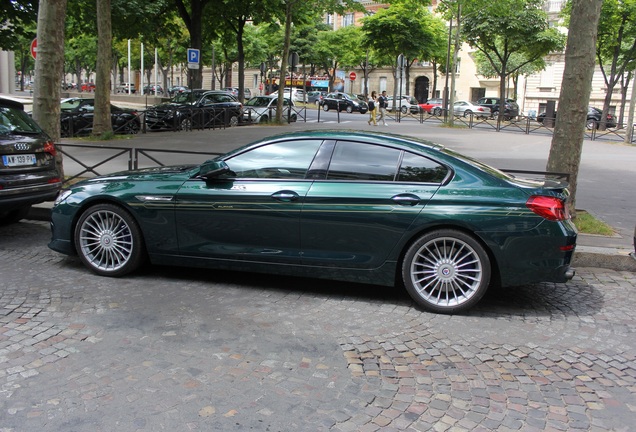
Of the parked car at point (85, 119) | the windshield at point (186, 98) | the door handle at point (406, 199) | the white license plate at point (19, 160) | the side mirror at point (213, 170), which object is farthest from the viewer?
the windshield at point (186, 98)

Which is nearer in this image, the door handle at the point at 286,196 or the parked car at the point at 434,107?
the door handle at the point at 286,196

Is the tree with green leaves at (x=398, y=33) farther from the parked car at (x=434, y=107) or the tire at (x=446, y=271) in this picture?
the tire at (x=446, y=271)

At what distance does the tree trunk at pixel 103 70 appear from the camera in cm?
1806

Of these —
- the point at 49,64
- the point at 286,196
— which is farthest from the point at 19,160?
the point at 286,196

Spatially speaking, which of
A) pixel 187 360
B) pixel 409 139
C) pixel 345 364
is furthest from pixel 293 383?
pixel 409 139

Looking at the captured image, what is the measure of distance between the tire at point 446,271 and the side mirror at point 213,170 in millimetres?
1826

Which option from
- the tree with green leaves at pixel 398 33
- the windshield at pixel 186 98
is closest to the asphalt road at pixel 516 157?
the windshield at pixel 186 98

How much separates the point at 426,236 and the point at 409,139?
1.01m

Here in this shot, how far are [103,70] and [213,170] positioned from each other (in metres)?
14.9

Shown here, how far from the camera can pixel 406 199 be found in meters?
4.99

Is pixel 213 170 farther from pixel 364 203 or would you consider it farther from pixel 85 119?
pixel 85 119

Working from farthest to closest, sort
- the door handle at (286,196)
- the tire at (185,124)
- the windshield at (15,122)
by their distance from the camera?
the tire at (185,124)
the windshield at (15,122)
the door handle at (286,196)

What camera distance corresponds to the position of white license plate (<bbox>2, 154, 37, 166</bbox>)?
6.98 metres

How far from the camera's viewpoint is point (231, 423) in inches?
126
